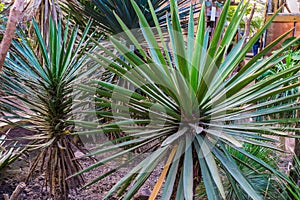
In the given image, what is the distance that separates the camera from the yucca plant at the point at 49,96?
6.64 ft

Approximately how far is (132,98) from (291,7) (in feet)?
11.8

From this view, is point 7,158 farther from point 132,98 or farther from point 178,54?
point 178,54

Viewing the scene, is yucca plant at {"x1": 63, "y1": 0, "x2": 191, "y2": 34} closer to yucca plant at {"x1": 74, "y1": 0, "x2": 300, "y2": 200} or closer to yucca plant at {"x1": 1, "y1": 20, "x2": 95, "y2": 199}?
yucca plant at {"x1": 1, "y1": 20, "x2": 95, "y2": 199}

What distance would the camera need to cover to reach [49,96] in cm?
204

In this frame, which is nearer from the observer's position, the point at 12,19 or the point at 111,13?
the point at 12,19

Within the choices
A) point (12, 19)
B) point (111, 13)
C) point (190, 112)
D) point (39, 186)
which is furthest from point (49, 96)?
point (39, 186)

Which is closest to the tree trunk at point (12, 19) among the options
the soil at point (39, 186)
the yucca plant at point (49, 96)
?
the yucca plant at point (49, 96)

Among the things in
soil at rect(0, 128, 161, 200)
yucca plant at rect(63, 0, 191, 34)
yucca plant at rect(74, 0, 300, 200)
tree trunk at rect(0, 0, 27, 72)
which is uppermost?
yucca plant at rect(63, 0, 191, 34)

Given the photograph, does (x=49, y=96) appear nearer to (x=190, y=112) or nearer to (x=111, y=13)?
(x=190, y=112)

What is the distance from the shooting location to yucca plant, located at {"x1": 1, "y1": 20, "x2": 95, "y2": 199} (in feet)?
6.64

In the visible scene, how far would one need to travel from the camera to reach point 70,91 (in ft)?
6.85

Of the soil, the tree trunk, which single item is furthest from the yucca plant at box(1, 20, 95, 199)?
the soil

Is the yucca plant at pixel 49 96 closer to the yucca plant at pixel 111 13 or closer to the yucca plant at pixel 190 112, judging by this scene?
the yucca plant at pixel 190 112

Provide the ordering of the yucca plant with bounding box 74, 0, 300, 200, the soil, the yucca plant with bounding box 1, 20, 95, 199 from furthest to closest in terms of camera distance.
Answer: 1. the soil
2. the yucca plant with bounding box 1, 20, 95, 199
3. the yucca plant with bounding box 74, 0, 300, 200
